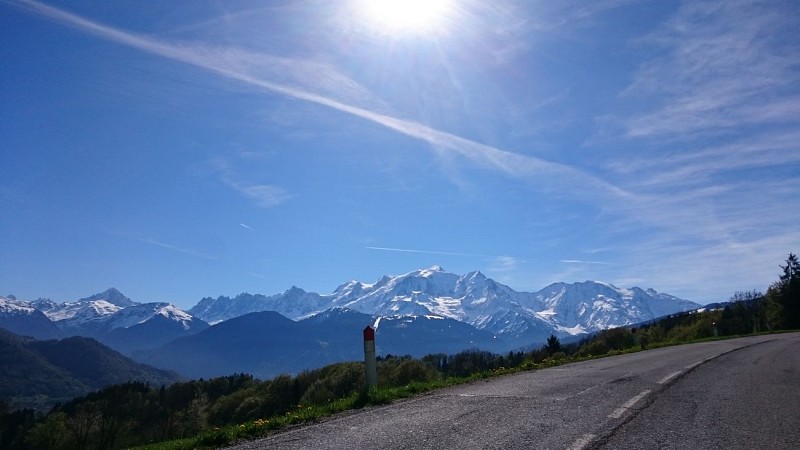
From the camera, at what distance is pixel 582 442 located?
230 inches

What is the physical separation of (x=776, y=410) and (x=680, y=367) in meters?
7.17

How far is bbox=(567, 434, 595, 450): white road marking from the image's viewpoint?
18.4 ft

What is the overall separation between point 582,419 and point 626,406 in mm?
1474

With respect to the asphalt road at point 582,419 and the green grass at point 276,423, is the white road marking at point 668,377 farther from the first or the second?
the green grass at point 276,423

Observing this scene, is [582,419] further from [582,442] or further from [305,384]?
[305,384]

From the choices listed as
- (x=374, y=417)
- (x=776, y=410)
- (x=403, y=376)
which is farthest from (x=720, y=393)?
(x=403, y=376)

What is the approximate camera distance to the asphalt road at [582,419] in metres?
6.06

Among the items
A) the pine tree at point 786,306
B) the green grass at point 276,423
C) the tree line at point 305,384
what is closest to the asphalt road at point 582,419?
the green grass at point 276,423

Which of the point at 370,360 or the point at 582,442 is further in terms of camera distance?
the point at 370,360

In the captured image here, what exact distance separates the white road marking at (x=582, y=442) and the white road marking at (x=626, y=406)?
1423 millimetres

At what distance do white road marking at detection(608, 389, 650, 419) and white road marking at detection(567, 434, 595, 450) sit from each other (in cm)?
142

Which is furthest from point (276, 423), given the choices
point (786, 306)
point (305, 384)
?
point (786, 306)

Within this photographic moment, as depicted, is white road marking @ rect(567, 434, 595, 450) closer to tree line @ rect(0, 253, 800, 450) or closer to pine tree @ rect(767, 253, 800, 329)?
tree line @ rect(0, 253, 800, 450)

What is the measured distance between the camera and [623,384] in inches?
440
